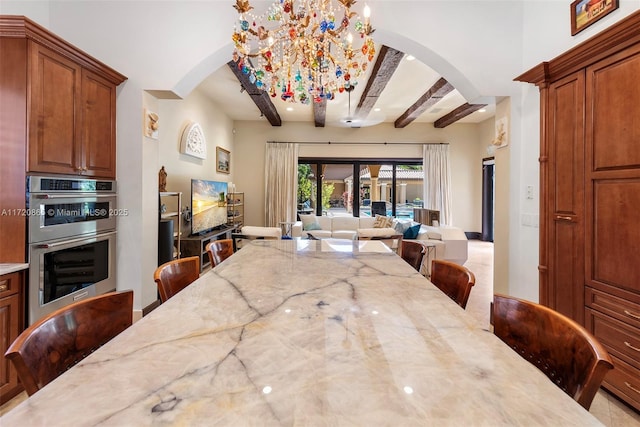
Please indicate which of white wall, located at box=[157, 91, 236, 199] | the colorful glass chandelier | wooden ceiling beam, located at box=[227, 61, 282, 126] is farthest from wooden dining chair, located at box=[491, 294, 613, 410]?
wooden ceiling beam, located at box=[227, 61, 282, 126]

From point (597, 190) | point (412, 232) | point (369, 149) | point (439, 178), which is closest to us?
point (597, 190)

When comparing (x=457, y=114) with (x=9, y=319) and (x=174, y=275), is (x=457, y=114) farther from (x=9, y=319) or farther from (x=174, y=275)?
(x=9, y=319)

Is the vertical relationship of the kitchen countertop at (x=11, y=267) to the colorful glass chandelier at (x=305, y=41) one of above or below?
below

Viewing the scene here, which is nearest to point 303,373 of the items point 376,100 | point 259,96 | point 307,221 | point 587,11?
point 587,11

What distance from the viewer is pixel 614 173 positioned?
1646 mm

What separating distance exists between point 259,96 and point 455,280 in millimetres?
4376

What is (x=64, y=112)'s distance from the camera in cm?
196

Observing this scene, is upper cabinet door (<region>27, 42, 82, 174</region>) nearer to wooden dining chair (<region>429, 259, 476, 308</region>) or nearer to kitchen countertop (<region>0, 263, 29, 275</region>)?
kitchen countertop (<region>0, 263, 29, 275</region>)

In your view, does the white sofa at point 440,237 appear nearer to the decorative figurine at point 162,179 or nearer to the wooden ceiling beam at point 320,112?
the wooden ceiling beam at point 320,112

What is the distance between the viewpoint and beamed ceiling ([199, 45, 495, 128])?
3.97 meters

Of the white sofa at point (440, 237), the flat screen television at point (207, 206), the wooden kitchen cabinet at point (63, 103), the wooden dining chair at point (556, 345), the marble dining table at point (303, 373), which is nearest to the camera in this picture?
the marble dining table at point (303, 373)

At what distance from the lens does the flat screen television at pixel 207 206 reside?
4.25m

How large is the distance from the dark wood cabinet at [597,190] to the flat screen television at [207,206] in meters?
4.04

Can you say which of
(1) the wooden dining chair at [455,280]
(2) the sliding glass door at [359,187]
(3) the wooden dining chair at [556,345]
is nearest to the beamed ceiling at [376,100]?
(2) the sliding glass door at [359,187]
